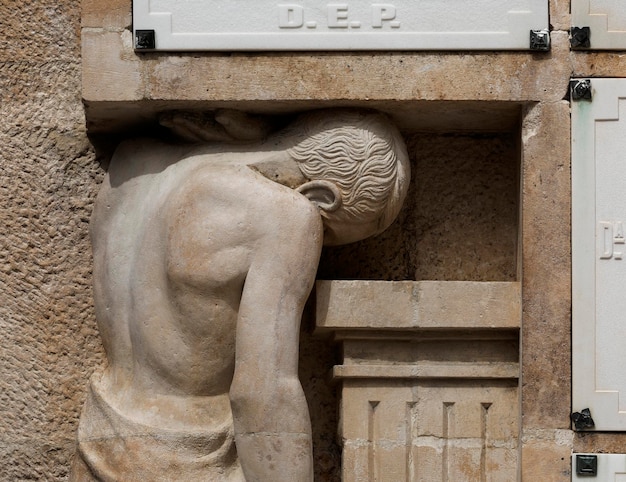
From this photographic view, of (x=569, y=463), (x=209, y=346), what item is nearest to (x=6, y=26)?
(x=209, y=346)

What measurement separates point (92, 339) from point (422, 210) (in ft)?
3.97

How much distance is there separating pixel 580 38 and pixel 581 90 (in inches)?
6.8

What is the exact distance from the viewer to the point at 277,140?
614cm

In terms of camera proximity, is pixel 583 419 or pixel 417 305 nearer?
pixel 583 419

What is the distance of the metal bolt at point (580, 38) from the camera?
6012 mm

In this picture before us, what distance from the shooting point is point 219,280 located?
5.88 meters

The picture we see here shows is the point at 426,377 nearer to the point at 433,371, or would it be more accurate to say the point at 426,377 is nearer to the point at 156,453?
the point at 433,371

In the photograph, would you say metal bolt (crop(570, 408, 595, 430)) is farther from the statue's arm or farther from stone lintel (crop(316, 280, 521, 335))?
the statue's arm

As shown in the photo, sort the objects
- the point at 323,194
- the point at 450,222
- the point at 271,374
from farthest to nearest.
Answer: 1. the point at 450,222
2. the point at 323,194
3. the point at 271,374

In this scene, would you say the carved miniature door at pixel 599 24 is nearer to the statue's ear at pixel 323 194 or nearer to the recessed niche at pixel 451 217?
the recessed niche at pixel 451 217

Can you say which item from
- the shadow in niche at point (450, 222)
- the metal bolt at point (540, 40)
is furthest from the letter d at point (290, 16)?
the metal bolt at point (540, 40)

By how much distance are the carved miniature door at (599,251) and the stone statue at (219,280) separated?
1.97 ft

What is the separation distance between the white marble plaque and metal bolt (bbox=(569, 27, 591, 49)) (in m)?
0.10

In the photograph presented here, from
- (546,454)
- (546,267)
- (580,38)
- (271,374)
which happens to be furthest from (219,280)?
(580,38)
